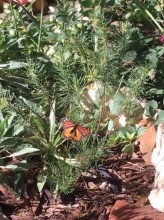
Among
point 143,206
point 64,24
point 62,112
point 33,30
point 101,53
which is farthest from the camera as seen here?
point 33,30

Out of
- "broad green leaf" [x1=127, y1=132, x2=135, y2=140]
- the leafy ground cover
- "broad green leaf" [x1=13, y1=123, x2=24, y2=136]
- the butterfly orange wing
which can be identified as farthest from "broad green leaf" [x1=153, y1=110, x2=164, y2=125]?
"broad green leaf" [x1=13, y1=123, x2=24, y2=136]

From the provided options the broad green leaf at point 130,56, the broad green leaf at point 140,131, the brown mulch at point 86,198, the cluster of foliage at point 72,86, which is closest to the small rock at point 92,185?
the brown mulch at point 86,198

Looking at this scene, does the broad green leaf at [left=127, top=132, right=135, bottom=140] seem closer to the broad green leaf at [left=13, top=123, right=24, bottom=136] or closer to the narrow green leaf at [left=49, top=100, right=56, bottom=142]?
the narrow green leaf at [left=49, top=100, right=56, bottom=142]

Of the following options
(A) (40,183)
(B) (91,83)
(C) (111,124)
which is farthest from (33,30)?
(A) (40,183)

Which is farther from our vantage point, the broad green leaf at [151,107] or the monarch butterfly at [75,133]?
the broad green leaf at [151,107]

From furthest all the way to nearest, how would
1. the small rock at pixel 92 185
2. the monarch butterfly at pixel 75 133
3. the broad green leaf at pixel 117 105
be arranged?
the broad green leaf at pixel 117 105
the small rock at pixel 92 185
the monarch butterfly at pixel 75 133

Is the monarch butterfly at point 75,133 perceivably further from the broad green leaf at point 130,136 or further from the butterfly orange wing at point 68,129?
the broad green leaf at point 130,136

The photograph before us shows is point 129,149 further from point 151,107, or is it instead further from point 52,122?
point 52,122

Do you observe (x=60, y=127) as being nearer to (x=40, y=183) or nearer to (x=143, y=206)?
(x=40, y=183)
